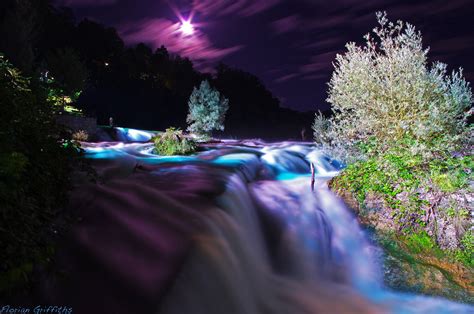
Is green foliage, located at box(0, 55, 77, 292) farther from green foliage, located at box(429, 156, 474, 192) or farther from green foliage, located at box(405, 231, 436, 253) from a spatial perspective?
green foliage, located at box(429, 156, 474, 192)

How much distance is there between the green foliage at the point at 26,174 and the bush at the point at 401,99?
9178mm

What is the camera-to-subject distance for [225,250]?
662cm

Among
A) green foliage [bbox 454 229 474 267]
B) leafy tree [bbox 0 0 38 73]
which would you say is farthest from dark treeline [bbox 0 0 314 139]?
green foliage [bbox 454 229 474 267]

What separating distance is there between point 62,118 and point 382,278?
26.3 meters

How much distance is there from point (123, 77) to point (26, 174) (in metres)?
57.7

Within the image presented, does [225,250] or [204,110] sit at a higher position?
[204,110]

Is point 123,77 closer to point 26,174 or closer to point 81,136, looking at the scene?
point 81,136

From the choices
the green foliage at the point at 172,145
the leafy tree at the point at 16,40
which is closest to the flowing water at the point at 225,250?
the green foliage at the point at 172,145

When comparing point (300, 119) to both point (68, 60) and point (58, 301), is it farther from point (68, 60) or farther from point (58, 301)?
point (58, 301)

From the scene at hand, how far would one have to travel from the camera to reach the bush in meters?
9.77

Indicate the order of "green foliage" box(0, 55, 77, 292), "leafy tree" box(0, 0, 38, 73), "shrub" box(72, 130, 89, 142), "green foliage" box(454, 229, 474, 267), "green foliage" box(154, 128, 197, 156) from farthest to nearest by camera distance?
"leafy tree" box(0, 0, 38, 73) < "shrub" box(72, 130, 89, 142) < "green foliage" box(154, 128, 197, 156) < "green foliage" box(454, 229, 474, 267) < "green foliage" box(0, 55, 77, 292)

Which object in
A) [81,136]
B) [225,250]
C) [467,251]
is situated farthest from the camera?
[81,136]

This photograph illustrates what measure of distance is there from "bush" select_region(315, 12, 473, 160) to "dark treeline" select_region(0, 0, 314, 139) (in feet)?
80.5

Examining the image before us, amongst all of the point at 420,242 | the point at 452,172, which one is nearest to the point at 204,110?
the point at 452,172
